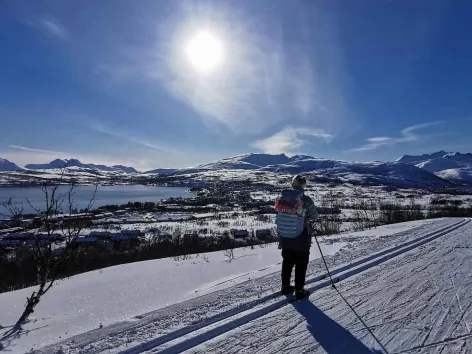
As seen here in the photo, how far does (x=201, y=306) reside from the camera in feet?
15.7

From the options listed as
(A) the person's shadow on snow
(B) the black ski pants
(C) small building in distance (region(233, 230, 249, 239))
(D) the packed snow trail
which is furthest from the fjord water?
A: (A) the person's shadow on snow

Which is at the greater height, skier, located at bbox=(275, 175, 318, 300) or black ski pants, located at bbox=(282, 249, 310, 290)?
skier, located at bbox=(275, 175, 318, 300)

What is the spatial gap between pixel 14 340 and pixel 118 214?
61156 mm

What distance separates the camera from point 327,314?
4430 millimetres

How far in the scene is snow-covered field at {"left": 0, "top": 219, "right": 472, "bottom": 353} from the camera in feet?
12.1

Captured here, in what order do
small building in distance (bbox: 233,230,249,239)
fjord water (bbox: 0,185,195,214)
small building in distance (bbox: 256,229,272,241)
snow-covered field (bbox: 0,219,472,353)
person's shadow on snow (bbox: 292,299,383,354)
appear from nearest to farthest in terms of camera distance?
person's shadow on snow (bbox: 292,299,383,354) → snow-covered field (bbox: 0,219,472,353) → small building in distance (bbox: 256,229,272,241) → small building in distance (bbox: 233,230,249,239) → fjord water (bbox: 0,185,195,214)

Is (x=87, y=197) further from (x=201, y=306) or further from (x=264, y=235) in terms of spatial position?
(x=201, y=306)

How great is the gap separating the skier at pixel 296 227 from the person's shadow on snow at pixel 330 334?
590mm

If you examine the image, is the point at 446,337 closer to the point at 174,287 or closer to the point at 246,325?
the point at 246,325

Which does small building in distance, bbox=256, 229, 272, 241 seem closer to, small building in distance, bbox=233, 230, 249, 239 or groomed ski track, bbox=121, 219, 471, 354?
small building in distance, bbox=233, 230, 249, 239

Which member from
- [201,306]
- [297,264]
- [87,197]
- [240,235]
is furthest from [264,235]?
[87,197]

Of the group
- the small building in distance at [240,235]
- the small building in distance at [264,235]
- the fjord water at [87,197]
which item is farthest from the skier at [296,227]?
the fjord water at [87,197]

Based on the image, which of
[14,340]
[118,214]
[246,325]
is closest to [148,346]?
[246,325]

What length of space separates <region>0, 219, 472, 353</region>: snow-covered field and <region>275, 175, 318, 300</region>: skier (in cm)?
46
